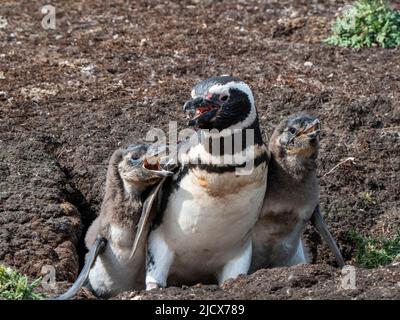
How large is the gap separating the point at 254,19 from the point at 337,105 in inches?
80.0

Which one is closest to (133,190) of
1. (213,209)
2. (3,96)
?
(213,209)

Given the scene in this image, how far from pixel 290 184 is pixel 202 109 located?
0.84 meters

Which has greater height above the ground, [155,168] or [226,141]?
[226,141]

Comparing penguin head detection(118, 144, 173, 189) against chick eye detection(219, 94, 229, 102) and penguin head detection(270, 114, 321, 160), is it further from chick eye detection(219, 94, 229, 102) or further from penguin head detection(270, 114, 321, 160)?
penguin head detection(270, 114, 321, 160)

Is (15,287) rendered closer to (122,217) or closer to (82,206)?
(122,217)

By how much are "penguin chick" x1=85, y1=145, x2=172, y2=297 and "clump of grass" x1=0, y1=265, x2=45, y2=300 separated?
778 mm

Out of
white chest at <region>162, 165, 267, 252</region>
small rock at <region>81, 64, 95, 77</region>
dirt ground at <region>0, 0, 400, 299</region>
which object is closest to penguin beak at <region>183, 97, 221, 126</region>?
white chest at <region>162, 165, 267, 252</region>

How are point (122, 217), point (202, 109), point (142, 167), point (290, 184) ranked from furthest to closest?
point (290, 184) < point (122, 217) < point (142, 167) < point (202, 109)

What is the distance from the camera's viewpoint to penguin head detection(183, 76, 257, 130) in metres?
6.41

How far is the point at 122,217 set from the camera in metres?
6.75
